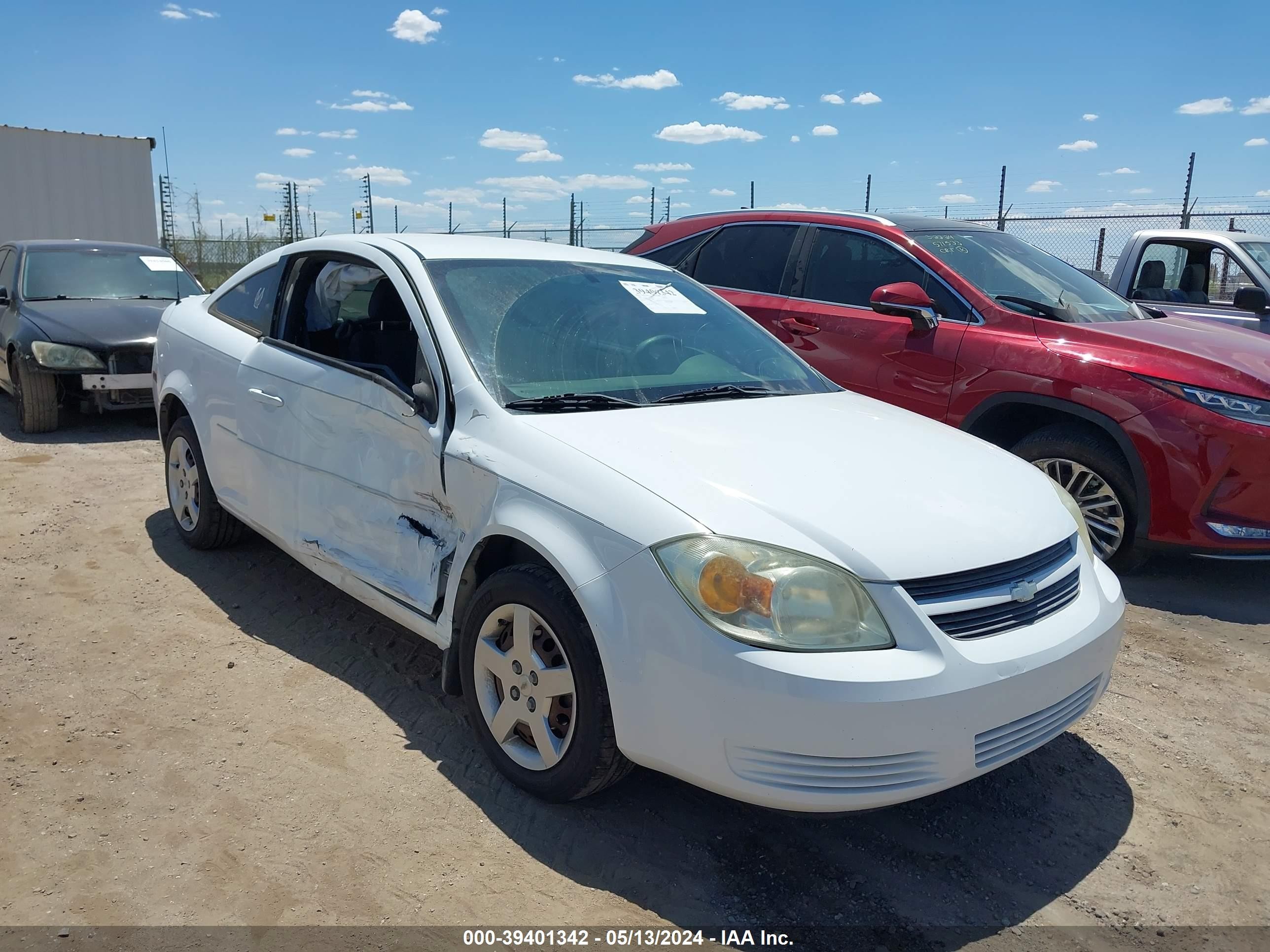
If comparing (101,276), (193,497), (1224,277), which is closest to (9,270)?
(101,276)

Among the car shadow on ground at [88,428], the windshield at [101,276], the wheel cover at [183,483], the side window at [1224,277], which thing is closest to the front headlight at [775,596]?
the wheel cover at [183,483]

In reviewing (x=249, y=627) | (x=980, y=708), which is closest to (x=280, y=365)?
(x=249, y=627)

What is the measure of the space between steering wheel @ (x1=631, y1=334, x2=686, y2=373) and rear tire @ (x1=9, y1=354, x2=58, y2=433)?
6.13 meters

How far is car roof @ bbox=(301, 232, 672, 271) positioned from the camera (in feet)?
11.8

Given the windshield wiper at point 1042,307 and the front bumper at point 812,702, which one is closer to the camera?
the front bumper at point 812,702

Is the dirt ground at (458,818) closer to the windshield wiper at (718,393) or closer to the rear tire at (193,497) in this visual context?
the rear tire at (193,497)

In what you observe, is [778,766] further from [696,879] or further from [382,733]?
[382,733]

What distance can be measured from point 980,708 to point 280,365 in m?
2.93

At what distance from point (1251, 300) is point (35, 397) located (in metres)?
9.02

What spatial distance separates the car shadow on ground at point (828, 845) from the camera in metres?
2.38

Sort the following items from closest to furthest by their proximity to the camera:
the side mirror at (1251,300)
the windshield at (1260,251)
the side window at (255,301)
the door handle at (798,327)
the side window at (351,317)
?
the side window at (351,317), the side window at (255,301), the door handle at (798,327), the side mirror at (1251,300), the windshield at (1260,251)

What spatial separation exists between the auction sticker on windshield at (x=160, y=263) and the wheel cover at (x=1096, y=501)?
8.05 m

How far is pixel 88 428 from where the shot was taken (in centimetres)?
803

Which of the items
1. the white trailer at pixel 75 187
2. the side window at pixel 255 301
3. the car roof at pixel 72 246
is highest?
the white trailer at pixel 75 187
